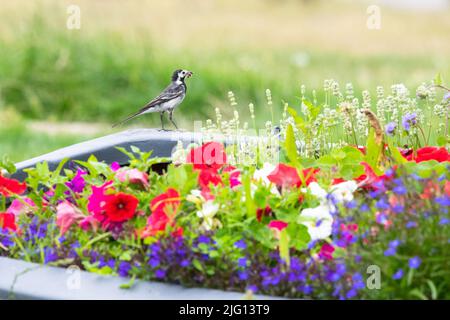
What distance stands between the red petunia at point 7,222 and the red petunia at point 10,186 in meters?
0.13

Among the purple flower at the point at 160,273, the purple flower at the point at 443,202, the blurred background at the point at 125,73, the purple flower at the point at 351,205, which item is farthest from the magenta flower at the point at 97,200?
the blurred background at the point at 125,73

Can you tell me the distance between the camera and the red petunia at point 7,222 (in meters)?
2.58

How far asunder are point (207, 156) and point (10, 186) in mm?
643

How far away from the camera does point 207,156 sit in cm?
279

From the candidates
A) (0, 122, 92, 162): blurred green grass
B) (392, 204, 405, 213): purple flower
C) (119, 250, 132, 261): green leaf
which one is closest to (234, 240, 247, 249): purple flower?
(119, 250, 132, 261): green leaf

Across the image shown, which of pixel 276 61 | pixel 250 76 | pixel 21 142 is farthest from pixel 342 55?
pixel 21 142

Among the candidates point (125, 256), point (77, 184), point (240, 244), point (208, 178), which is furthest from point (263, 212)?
point (77, 184)

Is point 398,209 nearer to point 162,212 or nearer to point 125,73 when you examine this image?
point 162,212

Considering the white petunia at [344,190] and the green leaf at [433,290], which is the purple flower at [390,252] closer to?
the green leaf at [433,290]

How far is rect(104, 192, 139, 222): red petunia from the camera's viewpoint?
2391 millimetres

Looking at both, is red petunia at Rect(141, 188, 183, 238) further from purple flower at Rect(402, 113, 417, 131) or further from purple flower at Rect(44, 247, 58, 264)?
purple flower at Rect(402, 113, 417, 131)

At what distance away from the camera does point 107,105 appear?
8297mm

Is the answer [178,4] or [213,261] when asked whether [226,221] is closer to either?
[213,261]
